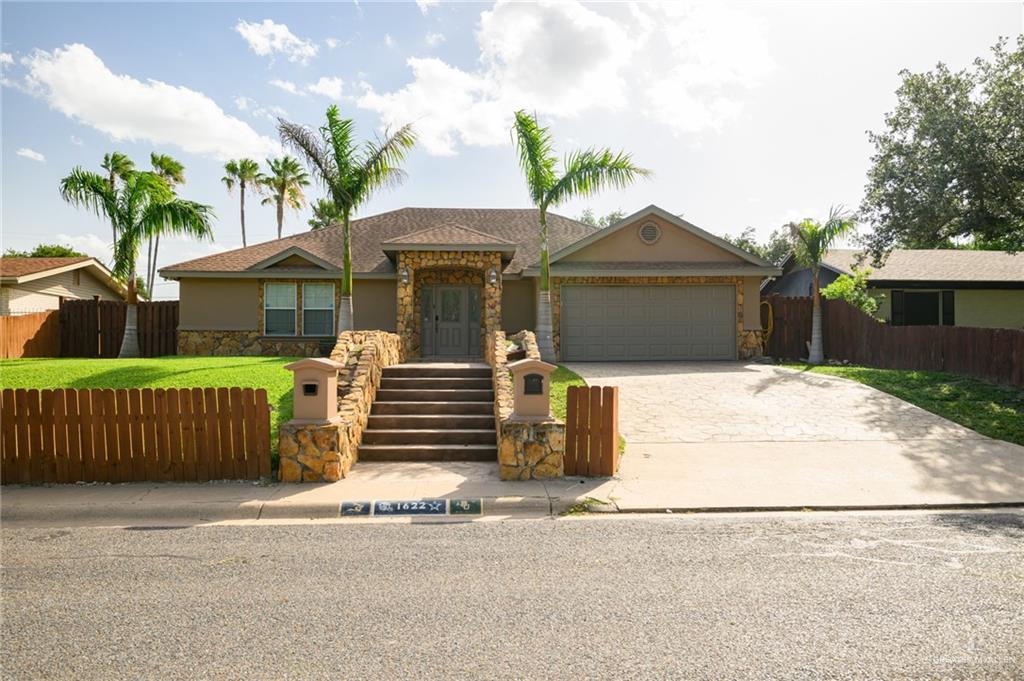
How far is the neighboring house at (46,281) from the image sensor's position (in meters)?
23.6

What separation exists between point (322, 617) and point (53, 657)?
1.56 m

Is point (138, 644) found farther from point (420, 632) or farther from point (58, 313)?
point (58, 313)

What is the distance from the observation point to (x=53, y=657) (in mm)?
3672

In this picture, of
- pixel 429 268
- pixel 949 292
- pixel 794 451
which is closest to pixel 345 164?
pixel 429 268

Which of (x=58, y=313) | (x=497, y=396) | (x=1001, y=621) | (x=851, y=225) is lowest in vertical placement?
(x=1001, y=621)

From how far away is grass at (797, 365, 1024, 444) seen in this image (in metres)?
11.1

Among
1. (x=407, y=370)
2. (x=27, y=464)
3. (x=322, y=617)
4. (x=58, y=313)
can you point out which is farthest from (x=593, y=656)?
(x=58, y=313)

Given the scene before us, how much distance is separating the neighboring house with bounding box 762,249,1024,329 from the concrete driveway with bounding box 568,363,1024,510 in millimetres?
11586

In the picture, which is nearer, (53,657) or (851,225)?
(53,657)

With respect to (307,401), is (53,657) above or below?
below

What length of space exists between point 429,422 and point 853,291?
55.4 feet

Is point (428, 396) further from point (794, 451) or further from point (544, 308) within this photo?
point (544, 308)

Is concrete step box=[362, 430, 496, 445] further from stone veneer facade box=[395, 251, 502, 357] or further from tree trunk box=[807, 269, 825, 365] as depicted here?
tree trunk box=[807, 269, 825, 365]

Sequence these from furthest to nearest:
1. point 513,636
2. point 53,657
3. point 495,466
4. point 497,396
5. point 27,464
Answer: point 497,396 → point 495,466 → point 27,464 → point 513,636 → point 53,657
